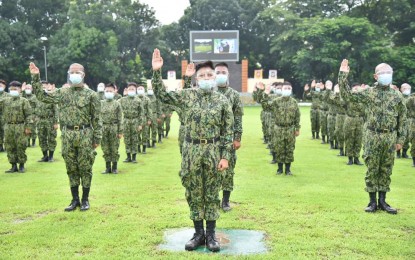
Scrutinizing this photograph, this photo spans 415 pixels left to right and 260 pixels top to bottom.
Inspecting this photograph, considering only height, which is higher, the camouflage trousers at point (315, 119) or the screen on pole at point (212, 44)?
the screen on pole at point (212, 44)

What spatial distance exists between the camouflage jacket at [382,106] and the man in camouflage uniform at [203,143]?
103 inches

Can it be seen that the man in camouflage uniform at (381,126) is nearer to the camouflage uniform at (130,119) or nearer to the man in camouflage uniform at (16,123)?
the camouflage uniform at (130,119)

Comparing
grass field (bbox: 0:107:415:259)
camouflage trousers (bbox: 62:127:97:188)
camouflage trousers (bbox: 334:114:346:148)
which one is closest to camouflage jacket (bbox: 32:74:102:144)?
camouflage trousers (bbox: 62:127:97:188)

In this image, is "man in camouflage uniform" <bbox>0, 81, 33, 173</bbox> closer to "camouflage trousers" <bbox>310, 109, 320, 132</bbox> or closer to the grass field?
the grass field

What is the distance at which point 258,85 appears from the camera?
922 cm

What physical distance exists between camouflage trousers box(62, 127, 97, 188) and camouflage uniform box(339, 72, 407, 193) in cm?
410

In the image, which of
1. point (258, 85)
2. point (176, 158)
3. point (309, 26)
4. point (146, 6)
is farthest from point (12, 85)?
point (146, 6)

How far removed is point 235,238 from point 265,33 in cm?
5191

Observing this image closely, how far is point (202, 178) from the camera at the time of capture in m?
5.54

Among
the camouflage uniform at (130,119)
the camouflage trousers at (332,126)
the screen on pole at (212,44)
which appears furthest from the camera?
the screen on pole at (212,44)

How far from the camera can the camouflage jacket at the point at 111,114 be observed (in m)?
10.7

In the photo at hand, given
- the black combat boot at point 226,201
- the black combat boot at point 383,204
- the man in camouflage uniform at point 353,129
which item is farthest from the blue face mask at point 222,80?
the man in camouflage uniform at point 353,129

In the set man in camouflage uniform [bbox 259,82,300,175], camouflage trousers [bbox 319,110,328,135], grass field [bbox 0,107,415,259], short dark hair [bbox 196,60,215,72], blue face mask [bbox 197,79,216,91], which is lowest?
grass field [bbox 0,107,415,259]

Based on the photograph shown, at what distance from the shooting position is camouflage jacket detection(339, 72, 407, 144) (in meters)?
7.03
